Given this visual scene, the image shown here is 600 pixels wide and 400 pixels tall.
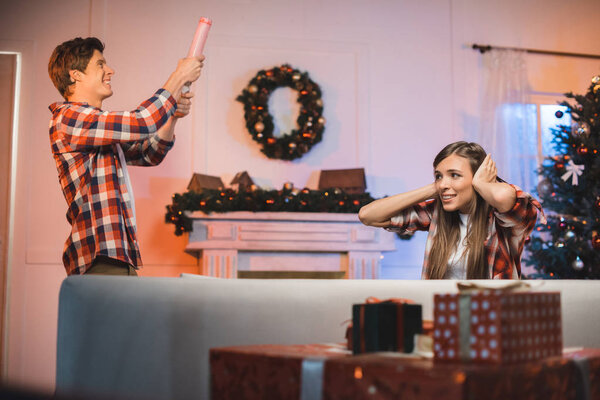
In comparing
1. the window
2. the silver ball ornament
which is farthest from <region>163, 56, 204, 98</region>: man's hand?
the window

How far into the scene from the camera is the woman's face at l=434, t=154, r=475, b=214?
7.61ft

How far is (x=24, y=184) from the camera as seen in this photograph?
4414 millimetres

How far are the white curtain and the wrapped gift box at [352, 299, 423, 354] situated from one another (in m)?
4.07

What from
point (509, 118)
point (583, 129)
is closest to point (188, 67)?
point (583, 129)

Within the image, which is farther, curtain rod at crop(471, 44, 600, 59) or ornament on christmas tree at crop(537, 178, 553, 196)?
curtain rod at crop(471, 44, 600, 59)

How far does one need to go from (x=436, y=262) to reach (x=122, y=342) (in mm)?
1264

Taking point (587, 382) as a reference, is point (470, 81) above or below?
above

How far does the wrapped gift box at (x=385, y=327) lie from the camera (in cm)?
95

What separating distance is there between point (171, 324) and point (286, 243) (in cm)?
276

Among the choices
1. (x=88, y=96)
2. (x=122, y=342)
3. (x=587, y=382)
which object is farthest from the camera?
(x=88, y=96)

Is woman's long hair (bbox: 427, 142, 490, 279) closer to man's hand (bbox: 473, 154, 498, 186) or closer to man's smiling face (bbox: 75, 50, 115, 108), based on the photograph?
man's hand (bbox: 473, 154, 498, 186)

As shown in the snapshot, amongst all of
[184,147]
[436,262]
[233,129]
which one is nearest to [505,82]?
[233,129]

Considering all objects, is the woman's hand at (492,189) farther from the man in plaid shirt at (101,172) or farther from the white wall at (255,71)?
the white wall at (255,71)

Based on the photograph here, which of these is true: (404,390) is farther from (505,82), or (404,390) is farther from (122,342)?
(505,82)
